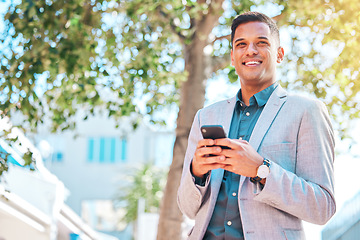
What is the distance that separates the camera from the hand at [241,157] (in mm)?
2051

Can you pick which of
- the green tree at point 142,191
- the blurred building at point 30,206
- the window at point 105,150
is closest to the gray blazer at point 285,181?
the blurred building at point 30,206

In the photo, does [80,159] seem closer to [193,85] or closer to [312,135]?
[193,85]

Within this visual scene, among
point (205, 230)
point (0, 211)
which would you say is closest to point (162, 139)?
point (0, 211)

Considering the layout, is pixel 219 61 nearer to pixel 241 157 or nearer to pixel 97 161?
pixel 241 157

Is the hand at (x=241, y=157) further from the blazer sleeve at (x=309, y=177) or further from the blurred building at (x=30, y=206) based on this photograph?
the blurred building at (x=30, y=206)

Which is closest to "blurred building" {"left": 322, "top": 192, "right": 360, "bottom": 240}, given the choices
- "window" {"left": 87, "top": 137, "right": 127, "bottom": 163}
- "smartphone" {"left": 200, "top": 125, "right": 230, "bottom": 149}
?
"smartphone" {"left": 200, "top": 125, "right": 230, "bottom": 149}

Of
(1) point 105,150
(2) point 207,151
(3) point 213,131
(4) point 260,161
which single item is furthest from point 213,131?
(1) point 105,150

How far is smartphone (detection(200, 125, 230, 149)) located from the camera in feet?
6.64

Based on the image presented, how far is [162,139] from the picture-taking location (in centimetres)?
2977

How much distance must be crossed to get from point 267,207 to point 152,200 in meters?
24.3

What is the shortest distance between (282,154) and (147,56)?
159 inches

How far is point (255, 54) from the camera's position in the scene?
2.44 metres

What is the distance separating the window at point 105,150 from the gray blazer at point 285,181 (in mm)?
26629

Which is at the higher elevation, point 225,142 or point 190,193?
point 225,142
